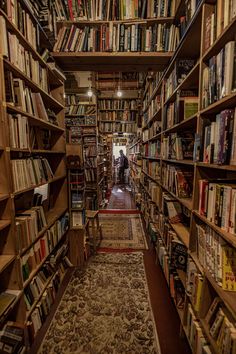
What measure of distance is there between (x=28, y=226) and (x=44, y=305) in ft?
2.46

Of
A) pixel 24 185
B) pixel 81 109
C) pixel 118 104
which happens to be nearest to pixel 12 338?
pixel 24 185

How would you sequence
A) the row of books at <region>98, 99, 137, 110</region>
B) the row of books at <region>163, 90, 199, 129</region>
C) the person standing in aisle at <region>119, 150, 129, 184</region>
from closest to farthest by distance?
the row of books at <region>163, 90, 199, 129</region> → the row of books at <region>98, 99, 137, 110</region> → the person standing in aisle at <region>119, 150, 129, 184</region>

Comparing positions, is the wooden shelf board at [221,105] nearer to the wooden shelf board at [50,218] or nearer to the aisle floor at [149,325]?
the wooden shelf board at [50,218]

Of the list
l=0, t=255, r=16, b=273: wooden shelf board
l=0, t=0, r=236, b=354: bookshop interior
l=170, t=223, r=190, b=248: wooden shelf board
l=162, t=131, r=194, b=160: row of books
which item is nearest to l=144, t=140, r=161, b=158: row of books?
l=0, t=0, r=236, b=354: bookshop interior

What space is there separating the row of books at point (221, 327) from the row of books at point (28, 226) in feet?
4.12

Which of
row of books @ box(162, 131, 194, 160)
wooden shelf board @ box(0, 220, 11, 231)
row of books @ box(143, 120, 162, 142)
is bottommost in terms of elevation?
wooden shelf board @ box(0, 220, 11, 231)

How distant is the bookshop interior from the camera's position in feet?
3.59

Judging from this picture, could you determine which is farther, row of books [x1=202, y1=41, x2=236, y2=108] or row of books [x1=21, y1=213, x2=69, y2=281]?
row of books [x1=21, y1=213, x2=69, y2=281]

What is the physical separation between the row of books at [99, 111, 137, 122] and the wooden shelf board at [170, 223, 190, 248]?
4.02 metres

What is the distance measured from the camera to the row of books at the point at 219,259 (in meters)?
1.00

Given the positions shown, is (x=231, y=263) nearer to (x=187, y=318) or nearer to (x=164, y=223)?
(x=187, y=318)

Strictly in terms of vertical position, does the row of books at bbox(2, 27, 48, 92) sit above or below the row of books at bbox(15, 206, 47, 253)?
above

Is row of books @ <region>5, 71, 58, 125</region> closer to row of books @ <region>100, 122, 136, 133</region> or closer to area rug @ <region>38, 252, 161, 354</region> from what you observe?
area rug @ <region>38, 252, 161, 354</region>

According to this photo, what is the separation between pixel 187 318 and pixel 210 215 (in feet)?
2.93
